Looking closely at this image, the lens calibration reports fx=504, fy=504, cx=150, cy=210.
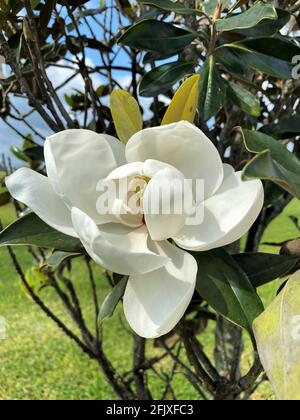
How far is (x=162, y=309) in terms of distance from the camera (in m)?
0.48

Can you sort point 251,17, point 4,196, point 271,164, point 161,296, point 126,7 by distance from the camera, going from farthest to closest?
point 126,7
point 4,196
point 251,17
point 161,296
point 271,164

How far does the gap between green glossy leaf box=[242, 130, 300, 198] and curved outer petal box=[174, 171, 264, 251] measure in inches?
1.2

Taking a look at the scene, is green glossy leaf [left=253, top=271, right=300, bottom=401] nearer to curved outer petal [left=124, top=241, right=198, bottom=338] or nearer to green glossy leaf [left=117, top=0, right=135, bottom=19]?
curved outer petal [left=124, top=241, right=198, bottom=338]

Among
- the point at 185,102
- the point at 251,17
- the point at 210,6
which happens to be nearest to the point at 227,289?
the point at 185,102

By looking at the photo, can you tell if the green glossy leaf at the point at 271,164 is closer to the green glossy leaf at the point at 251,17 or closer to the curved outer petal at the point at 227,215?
the curved outer petal at the point at 227,215

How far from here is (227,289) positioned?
1.63 feet

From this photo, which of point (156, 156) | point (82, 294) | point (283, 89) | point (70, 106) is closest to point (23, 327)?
point (82, 294)

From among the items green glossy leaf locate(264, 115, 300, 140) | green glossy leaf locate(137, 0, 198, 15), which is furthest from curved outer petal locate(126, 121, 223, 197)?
green glossy leaf locate(264, 115, 300, 140)

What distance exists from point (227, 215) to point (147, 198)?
0.08 metres

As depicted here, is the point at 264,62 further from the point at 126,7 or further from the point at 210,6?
the point at 126,7

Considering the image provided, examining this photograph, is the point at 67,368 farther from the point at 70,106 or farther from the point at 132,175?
the point at 132,175

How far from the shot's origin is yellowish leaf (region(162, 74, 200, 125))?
19.6 inches

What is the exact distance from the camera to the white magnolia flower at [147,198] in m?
0.48

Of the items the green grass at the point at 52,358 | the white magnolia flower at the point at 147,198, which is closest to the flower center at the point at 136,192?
the white magnolia flower at the point at 147,198
